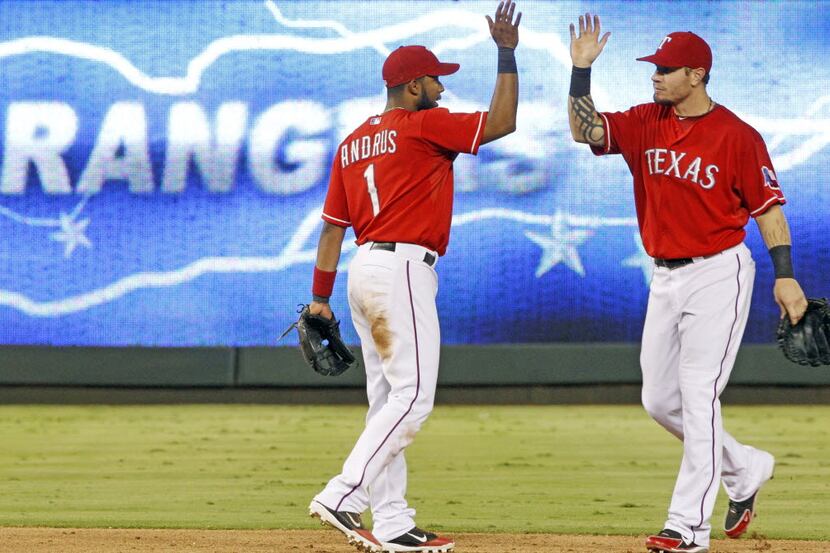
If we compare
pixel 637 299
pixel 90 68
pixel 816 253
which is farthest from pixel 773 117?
pixel 90 68

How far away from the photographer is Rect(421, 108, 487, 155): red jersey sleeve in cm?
447

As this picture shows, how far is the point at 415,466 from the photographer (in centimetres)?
781

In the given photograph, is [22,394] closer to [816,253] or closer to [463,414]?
[463,414]

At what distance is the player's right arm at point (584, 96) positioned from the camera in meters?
4.64

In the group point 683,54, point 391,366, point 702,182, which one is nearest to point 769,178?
point 702,182

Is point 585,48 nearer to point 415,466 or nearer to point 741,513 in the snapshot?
point 741,513

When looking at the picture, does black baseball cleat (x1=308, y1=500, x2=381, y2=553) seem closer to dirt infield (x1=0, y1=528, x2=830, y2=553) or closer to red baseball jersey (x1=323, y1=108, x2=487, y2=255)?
dirt infield (x1=0, y1=528, x2=830, y2=553)

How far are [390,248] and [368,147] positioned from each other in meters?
0.38

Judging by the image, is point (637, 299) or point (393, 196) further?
point (637, 299)

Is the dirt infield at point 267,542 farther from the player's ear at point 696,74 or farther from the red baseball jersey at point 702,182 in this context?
the player's ear at point 696,74

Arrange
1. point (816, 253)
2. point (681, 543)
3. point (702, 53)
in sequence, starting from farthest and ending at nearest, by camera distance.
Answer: point (816, 253) → point (702, 53) → point (681, 543)

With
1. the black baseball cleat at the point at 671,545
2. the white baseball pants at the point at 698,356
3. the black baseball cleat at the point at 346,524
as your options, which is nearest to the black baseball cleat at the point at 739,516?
the white baseball pants at the point at 698,356

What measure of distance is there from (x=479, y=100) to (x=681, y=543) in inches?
298

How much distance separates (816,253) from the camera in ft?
37.0
